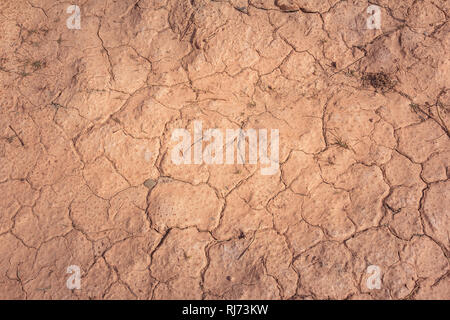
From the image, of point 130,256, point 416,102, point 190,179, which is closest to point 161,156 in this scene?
point 190,179

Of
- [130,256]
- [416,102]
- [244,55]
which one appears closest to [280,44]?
[244,55]

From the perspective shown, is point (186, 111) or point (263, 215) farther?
point (186, 111)

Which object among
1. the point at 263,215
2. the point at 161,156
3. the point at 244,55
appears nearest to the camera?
the point at 263,215
